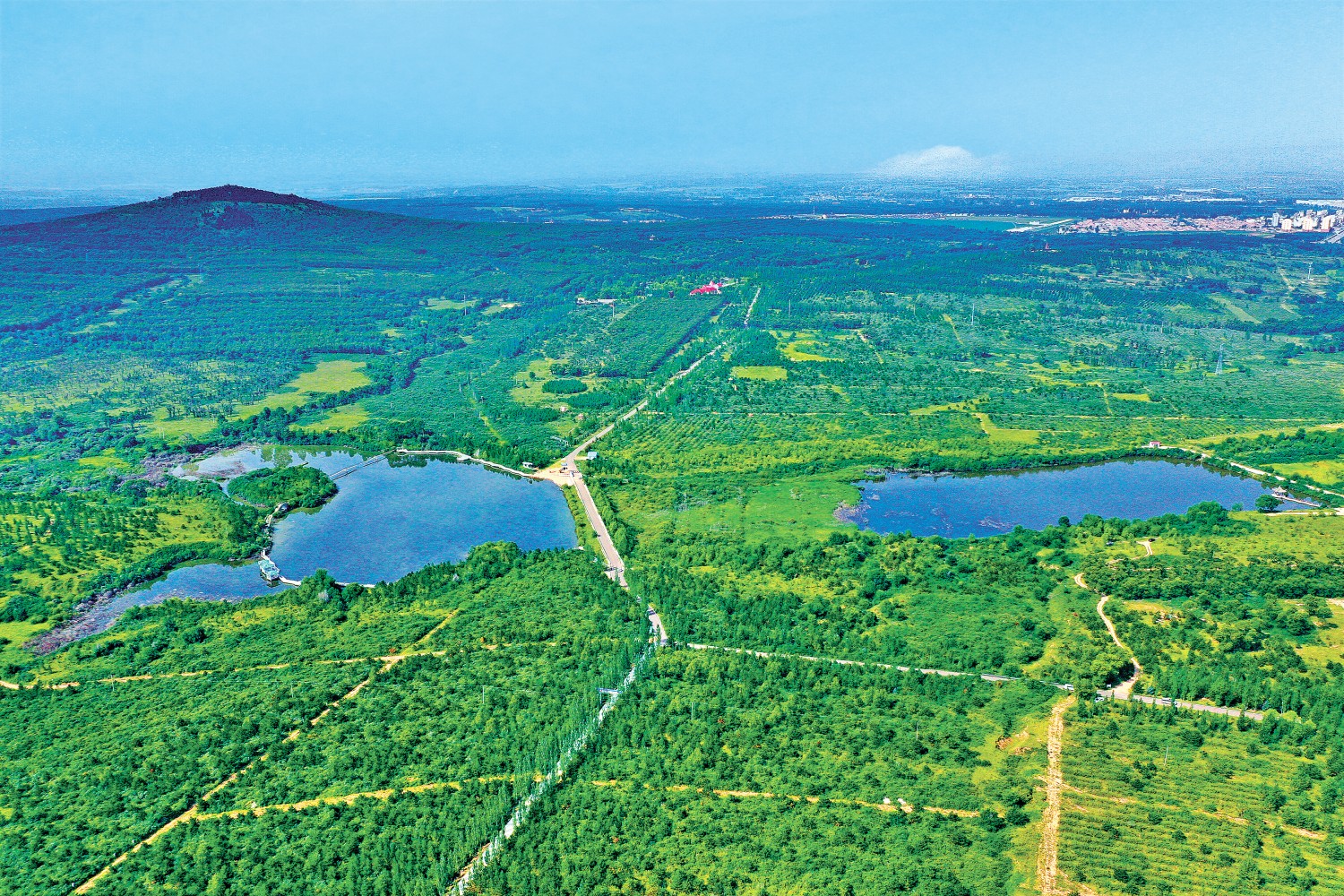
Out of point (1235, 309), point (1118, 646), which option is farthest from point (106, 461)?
point (1235, 309)

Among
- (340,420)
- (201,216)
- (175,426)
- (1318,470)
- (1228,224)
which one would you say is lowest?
(1318,470)

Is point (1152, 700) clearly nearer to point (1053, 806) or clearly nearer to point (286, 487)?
point (1053, 806)

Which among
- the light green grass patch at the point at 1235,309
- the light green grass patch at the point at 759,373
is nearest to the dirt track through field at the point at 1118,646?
the light green grass patch at the point at 759,373

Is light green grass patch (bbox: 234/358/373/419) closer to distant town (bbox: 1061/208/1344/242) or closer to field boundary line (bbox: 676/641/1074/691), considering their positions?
field boundary line (bbox: 676/641/1074/691)

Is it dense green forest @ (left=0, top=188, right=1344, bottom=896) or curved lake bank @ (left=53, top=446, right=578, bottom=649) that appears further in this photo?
curved lake bank @ (left=53, top=446, right=578, bottom=649)

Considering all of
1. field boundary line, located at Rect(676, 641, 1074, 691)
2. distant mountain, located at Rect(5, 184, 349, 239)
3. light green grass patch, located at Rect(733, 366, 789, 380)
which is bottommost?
field boundary line, located at Rect(676, 641, 1074, 691)

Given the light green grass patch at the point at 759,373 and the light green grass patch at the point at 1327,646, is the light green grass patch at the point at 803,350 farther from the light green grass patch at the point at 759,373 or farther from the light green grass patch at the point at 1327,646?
the light green grass patch at the point at 1327,646

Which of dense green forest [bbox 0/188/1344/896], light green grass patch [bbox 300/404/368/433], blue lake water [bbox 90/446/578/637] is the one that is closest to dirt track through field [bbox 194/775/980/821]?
dense green forest [bbox 0/188/1344/896]
